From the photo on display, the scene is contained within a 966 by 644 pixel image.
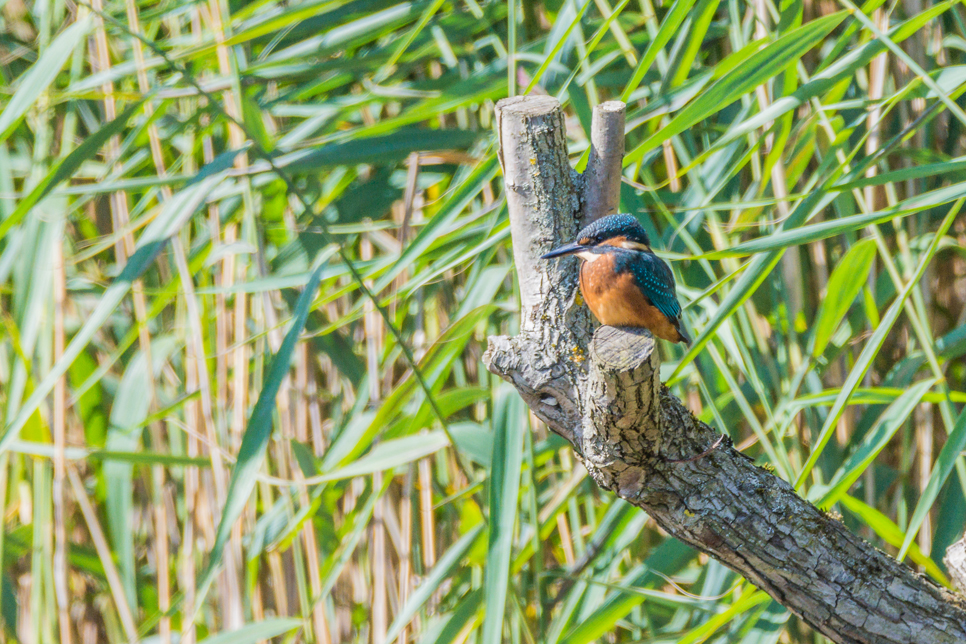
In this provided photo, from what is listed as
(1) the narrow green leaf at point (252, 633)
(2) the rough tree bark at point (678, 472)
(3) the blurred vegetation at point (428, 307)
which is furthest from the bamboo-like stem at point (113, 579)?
(2) the rough tree bark at point (678, 472)

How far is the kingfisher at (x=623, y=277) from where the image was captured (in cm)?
75

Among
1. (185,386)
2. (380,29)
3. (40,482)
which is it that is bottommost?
(40,482)

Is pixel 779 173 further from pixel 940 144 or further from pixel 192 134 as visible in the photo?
pixel 192 134

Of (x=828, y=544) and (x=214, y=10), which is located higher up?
(x=214, y=10)

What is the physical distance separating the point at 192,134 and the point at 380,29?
484 millimetres

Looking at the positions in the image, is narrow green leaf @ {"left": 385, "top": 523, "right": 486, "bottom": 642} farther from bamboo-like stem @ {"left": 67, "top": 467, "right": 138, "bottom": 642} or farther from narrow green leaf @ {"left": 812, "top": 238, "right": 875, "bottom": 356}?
narrow green leaf @ {"left": 812, "top": 238, "right": 875, "bottom": 356}

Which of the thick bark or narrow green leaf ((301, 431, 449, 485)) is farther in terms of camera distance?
narrow green leaf ((301, 431, 449, 485))

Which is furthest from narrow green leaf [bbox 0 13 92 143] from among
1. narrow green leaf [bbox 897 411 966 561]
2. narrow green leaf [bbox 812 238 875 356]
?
narrow green leaf [bbox 897 411 966 561]

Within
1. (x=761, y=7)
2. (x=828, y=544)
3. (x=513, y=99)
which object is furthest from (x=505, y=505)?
(x=761, y=7)

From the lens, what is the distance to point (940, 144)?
Answer: 1.42 m

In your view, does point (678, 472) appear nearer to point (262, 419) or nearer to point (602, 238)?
point (602, 238)

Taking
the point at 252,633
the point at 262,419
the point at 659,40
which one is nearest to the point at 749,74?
the point at 659,40

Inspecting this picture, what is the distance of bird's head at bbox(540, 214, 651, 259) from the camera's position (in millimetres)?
776

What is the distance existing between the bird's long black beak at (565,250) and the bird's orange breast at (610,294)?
0.07 feet
